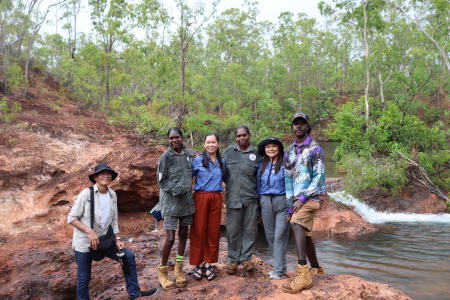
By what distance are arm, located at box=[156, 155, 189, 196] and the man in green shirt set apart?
617mm

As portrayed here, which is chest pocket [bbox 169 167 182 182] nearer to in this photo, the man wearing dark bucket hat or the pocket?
the pocket

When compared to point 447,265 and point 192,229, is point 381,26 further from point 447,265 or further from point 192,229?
point 192,229

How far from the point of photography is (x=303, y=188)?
10.3 ft

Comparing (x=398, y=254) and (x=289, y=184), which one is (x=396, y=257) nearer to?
(x=398, y=254)

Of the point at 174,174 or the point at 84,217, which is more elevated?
the point at 174,174

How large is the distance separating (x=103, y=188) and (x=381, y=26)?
1744 cm

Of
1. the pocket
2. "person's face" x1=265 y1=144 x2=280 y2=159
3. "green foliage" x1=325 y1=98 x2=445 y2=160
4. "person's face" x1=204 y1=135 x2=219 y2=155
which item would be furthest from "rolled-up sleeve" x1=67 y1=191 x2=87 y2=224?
"green foliage" x1=325 y1=98 x2=445 y2=160

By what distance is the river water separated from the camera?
4.78 meters

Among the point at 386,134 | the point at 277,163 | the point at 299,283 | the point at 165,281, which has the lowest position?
the point at 165,281

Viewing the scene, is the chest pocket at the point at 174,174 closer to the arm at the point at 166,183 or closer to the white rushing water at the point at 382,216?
the arm at the point at 166,183

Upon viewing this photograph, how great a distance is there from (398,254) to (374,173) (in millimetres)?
4128

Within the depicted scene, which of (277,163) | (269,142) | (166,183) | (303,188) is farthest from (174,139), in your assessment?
(303,188)

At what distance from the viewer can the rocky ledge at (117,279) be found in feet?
9.54

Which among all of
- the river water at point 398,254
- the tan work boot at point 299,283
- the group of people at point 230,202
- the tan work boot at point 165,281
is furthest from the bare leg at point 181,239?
the river water at point 398,254
